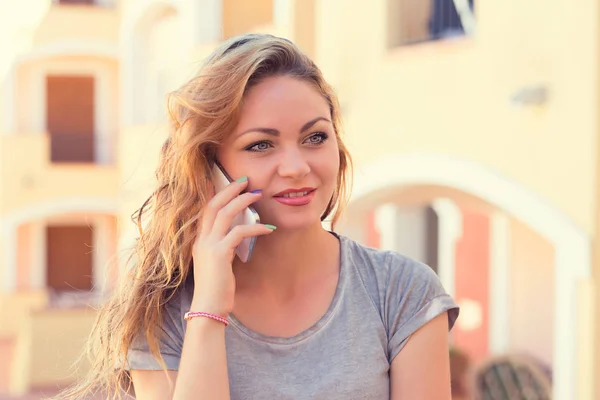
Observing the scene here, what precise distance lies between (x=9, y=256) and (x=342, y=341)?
2050 cm

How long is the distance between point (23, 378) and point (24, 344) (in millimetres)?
602

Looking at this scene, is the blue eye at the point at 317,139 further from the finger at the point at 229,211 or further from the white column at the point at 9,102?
the white column at the point at 9,102

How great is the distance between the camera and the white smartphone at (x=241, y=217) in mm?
2555

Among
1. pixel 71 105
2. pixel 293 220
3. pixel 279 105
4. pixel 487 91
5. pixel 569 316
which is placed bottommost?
pixel 569 316

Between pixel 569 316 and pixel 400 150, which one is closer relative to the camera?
pixel 569 316

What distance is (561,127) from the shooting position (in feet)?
24.3

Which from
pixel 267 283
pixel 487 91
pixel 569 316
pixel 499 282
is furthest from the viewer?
pixel 499 282

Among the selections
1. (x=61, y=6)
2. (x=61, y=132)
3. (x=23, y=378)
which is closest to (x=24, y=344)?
(x=23, y=378)

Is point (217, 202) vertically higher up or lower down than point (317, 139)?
lower down

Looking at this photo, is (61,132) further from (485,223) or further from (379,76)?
(379,76)

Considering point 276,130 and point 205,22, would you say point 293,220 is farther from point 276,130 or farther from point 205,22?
point 205,22

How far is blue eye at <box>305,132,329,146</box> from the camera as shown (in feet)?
8.36

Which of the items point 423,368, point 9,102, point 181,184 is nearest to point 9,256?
point 9,102

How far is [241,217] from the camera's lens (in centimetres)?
261
